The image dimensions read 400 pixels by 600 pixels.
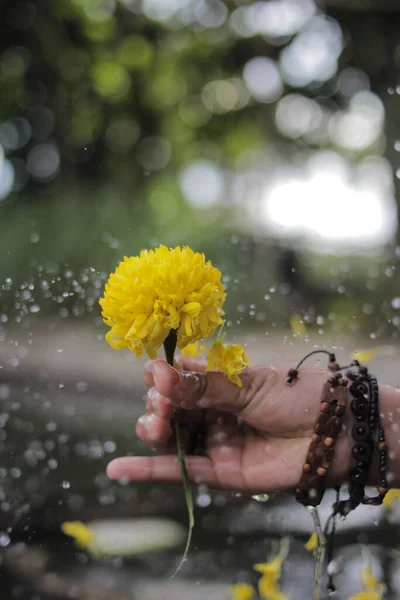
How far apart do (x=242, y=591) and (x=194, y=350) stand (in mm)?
346

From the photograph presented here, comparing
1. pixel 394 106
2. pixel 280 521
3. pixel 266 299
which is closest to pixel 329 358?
pixel 280 521

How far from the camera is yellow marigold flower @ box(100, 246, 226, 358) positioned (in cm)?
37

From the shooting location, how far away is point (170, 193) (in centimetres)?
212

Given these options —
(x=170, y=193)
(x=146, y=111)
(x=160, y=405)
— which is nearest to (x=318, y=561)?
(x=160, y=405)

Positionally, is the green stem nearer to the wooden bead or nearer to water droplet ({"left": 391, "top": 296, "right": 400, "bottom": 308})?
the wooden bead

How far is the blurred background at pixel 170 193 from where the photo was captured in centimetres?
90

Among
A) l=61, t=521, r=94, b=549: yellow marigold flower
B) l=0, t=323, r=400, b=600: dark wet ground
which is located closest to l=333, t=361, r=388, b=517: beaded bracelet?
l=0, t=323, r=400, b=600: dark wet ground

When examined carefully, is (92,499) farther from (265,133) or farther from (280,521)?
(265,133)

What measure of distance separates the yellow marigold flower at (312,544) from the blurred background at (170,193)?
0.03 m

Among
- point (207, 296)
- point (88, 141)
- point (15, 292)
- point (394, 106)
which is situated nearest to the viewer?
point (207, 296)

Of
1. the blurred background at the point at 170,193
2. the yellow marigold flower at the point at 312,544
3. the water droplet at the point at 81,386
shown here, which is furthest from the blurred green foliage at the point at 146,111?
the yellow marigold flower at the point at 312,544

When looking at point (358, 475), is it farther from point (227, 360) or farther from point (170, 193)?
point (170, 193)

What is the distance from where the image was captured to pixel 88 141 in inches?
92.7

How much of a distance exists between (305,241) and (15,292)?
3.95 ft
